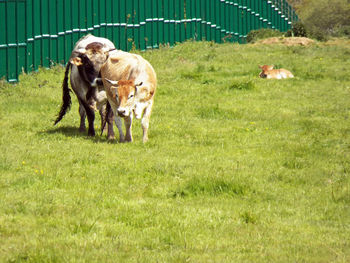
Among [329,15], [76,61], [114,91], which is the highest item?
[76,61]

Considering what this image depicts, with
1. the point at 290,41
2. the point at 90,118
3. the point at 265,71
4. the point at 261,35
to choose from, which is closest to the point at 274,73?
the point at 265,71

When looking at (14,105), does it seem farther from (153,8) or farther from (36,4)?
(153,8)

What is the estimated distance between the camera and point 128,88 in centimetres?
1262

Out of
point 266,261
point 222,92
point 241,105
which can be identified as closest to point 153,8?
point 222,92

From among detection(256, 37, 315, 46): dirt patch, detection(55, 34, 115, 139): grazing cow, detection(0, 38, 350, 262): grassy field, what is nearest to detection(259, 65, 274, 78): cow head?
detection(0, 38, 350, 262): grassy field

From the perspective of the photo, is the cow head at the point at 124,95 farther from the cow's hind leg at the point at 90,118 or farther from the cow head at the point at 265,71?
the cow head at the point at 265,71

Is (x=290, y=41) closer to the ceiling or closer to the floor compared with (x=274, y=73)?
closer to the ceiling

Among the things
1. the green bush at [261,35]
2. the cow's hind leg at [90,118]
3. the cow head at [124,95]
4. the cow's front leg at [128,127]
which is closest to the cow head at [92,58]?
the cow's hind leg at [90,118]

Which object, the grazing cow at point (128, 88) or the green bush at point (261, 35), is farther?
the green bush at point (261, 35)

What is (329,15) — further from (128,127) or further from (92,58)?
(128,127)

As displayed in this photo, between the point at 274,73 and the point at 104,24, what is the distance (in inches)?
302

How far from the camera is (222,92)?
63.4ft

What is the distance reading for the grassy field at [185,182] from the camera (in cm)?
752

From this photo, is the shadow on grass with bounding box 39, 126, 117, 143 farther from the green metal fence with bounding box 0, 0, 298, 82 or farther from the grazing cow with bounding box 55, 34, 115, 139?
the green metal fence with bounding box 0, 0, 298, 82
